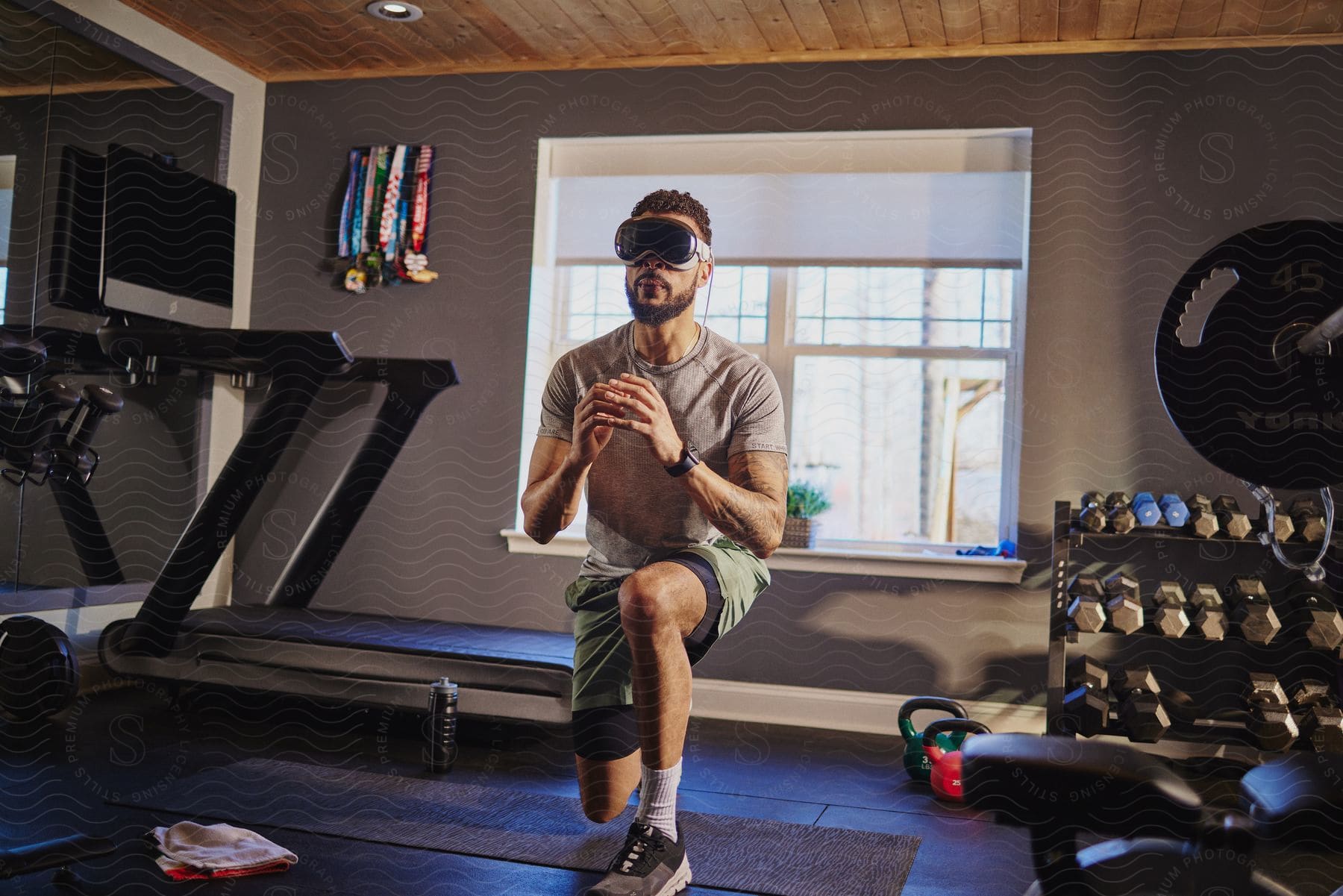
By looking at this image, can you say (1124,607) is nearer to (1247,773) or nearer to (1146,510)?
(1146,510)

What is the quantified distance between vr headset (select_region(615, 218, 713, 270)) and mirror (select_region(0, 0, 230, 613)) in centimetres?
150

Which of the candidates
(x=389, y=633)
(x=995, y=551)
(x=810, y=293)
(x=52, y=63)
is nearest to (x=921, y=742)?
(x=995, y=551)

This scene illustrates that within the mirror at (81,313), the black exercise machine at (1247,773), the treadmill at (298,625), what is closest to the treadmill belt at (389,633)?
the treadmill at (298,625)

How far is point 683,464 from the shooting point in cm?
199

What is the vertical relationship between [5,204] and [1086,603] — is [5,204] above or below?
above

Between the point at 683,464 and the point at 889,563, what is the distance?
77.5 inches

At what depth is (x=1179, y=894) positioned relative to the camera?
1372 mm

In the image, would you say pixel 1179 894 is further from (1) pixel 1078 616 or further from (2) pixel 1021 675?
(2) pixel 1021 675

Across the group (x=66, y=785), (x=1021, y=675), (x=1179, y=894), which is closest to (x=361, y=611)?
(x=66, y=785)

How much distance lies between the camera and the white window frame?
12.2ft

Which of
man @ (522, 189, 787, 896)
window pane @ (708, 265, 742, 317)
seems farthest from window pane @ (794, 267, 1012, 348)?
man @ (522, 189, 787, 896)

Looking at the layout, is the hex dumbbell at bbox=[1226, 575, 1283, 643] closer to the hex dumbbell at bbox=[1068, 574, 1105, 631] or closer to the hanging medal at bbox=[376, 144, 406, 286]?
the hex dumbbell at bbox=[1068, 574, 1105, 631]

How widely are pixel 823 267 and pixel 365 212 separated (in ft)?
5.74

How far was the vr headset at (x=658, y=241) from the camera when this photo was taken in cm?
201
